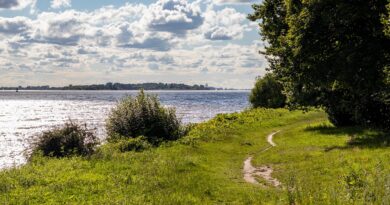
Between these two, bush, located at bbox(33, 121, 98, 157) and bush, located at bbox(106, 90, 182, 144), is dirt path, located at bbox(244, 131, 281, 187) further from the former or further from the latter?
bush, located at bbox(106, 90, 182, 144)

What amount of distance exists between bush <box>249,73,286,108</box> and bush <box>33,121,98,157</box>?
69.9m

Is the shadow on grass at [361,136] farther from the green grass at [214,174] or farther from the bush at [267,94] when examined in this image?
the bush at [267,94]

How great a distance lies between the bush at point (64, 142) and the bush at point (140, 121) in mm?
7345

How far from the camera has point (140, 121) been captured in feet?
136

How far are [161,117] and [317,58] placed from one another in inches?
620

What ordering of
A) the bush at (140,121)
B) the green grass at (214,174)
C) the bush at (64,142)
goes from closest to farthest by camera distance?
the green grass at (214,174) → the bush at (64,142) → the bush at (140,121)

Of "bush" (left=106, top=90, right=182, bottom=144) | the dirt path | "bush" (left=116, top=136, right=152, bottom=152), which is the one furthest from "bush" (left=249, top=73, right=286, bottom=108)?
the dirt path

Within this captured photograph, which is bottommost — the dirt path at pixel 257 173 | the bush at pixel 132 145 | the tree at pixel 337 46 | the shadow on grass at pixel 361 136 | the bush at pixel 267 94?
the dirt path at pixel 257 173

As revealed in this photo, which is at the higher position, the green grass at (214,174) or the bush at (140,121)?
the bush at (140,121)

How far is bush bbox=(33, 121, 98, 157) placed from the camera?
32.3 meters

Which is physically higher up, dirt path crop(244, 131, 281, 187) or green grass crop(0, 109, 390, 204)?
green grass crop(0, 109, 390, 204)

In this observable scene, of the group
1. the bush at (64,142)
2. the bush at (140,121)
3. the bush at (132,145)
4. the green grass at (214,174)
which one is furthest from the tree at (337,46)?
the bush at (64,142)

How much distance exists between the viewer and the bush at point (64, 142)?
32.3 meters

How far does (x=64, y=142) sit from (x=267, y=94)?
73.0m
